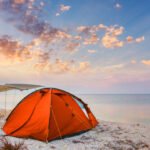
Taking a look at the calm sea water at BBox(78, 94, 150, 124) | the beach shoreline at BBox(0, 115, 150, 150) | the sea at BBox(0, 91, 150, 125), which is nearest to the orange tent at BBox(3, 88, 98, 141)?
the beach shoreline at BBox(0, 115, 150, 150)

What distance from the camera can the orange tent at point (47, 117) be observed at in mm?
8172

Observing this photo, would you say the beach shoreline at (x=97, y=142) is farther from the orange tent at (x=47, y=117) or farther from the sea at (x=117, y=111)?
the sea at (x=117, y=111)

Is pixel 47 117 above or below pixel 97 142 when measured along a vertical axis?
above

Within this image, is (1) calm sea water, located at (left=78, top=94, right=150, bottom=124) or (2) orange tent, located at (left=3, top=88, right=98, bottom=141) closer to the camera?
(2) orange tent, located at (left=3, top=88, right=98, bottom=141)

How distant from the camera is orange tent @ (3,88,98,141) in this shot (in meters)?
8.17

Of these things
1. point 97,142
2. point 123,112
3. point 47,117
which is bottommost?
point 123,112

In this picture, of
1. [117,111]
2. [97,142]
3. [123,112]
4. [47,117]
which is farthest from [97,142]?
[117,111]

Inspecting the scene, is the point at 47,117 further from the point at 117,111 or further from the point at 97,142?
the point at 117,111

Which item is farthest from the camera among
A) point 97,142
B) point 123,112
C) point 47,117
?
point 123,112

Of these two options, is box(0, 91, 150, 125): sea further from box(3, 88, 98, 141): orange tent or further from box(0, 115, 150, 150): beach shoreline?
box(0, 115, 150, 150): beach shoreline

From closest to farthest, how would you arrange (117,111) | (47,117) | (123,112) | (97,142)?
(97,142), (47,117), (123,112), (117,111)

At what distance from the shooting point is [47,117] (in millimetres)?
8266

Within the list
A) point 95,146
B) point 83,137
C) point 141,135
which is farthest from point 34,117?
point 141,135

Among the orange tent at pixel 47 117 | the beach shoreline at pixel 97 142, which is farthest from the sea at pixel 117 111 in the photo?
the beach shoreline at pixel 97 142
